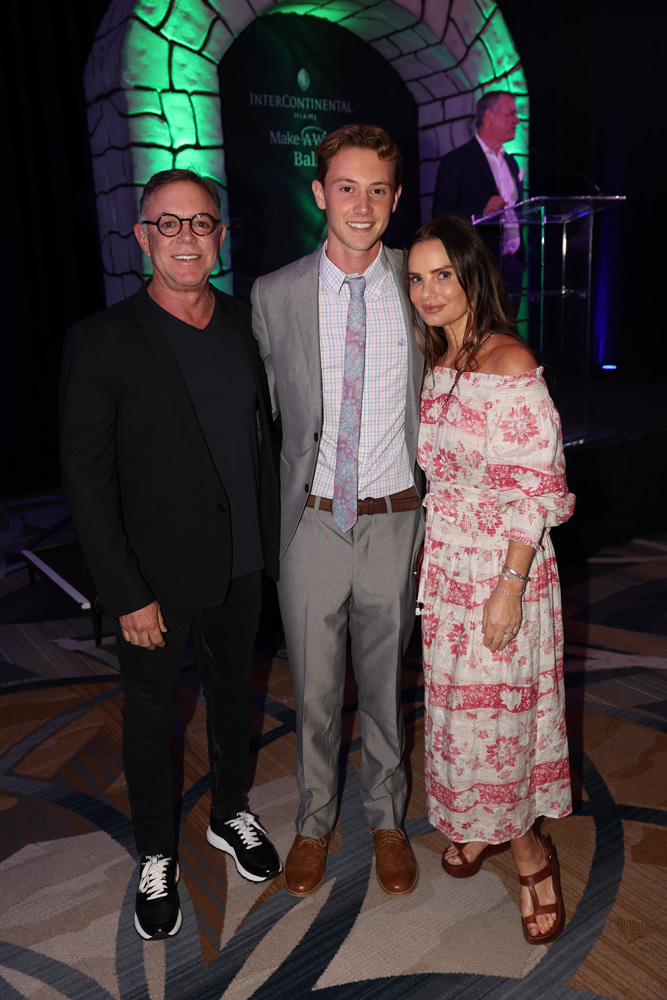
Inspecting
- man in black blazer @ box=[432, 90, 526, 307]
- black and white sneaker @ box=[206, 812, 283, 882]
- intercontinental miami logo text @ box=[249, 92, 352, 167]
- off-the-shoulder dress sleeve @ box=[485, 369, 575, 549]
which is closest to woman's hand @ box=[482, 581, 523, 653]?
off-the-shoulder dress sleeve @ box=[485, 369, 575, 549]

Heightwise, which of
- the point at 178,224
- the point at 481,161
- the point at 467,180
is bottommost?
the point at 178,224

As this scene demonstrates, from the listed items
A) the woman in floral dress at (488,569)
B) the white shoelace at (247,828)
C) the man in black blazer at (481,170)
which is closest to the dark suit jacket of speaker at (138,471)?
the woman in floral dress at (488,569)

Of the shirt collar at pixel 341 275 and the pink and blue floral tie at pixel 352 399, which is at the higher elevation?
the shirt collar at pixel 341 275

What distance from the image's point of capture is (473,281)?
1749 mm

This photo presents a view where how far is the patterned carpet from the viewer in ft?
5.92

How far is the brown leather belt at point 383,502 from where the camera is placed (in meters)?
1.95

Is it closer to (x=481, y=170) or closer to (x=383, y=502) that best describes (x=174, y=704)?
(x=383, y=502)

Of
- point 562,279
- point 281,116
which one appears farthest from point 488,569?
point 281,116

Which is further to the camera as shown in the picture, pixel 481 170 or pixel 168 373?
pixel 481 170

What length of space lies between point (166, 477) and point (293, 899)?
1.16 metres

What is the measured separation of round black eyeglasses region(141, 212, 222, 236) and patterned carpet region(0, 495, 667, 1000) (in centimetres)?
168

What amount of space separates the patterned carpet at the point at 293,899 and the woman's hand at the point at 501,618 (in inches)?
29.9

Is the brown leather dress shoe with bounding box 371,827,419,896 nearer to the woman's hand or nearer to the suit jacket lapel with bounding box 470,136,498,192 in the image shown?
the woman's hand

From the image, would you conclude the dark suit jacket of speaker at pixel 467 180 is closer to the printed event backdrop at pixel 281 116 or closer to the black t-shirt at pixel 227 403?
the printed event backdrop at pixel 281 116
